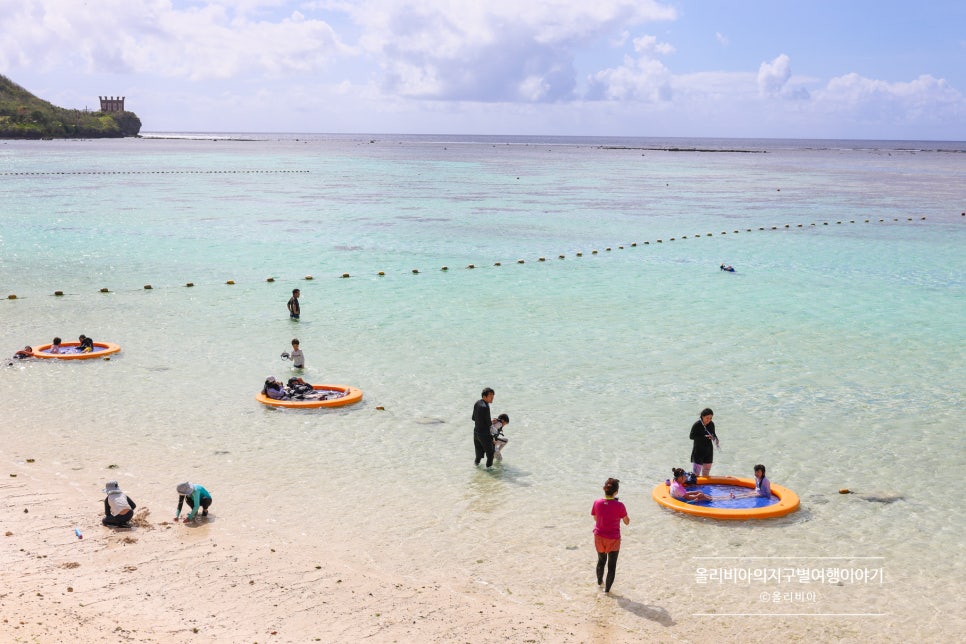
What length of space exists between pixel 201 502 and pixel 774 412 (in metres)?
11.1

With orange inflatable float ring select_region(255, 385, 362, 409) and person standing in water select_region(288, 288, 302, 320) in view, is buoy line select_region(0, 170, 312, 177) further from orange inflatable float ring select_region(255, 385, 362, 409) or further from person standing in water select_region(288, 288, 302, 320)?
orange inflatable float ring select_region(255, 385, 362, 409)

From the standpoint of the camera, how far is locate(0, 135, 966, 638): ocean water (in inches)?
505

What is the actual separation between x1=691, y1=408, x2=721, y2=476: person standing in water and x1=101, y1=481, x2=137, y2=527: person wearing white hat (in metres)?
8.29

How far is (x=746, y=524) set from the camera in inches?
540

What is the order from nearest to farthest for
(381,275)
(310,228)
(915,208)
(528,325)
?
(528,325) < (381,275) < (310,228) < (915,208)

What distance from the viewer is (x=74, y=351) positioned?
22.6m

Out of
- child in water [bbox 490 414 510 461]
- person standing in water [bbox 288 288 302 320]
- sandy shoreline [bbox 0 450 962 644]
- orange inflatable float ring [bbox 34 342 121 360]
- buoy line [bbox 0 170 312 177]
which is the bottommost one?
sandy shoreline [bbox 0 450 962 644]

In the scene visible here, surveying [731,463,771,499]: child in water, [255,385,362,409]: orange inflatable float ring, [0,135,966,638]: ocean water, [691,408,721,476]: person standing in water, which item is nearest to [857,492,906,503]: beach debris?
[0,135,966,638]: ocean water

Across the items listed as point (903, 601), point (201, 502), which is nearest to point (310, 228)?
point (201, 502)

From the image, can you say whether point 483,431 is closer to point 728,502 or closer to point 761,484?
point 728,502

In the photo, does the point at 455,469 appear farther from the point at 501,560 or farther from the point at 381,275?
the point at 381,275

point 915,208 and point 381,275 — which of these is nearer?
point 381,275

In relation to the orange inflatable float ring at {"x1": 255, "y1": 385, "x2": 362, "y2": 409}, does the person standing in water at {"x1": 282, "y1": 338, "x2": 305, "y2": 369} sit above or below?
above

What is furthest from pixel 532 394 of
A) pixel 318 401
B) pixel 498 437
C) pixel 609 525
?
pixel 609 525
